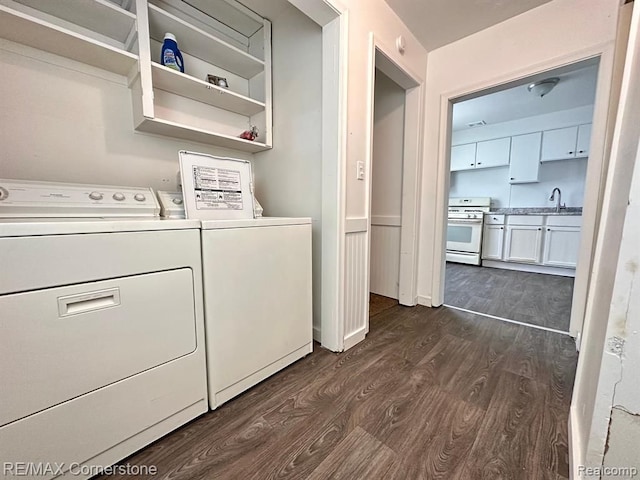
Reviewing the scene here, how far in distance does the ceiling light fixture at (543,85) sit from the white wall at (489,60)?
1.22 metres

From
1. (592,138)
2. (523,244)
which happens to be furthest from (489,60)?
(523,244)

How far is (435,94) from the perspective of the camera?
2.22 meters

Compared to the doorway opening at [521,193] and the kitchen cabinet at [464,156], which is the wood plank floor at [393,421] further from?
the kitchen cabinet at [464,156]

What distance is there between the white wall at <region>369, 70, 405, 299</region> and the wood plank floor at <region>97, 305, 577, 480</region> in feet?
3.37

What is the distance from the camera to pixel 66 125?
1237mm

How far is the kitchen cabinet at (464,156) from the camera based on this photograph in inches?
180

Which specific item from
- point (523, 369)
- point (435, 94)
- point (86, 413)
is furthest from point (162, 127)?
point (523, 369)

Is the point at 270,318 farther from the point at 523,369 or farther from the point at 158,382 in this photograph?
the point at 523,369

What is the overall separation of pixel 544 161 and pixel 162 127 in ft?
16.7

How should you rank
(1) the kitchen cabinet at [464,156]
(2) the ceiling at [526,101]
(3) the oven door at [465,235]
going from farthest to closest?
1. (1) the kitchen cabinet at [464,156]
2. (3) the oven door at [465,235]
3. (2) the ceiling at [526,101]

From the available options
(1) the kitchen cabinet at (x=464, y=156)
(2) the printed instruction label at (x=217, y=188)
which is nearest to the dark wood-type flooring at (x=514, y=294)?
(1) the kitchen cabinet at (x=464, y=156)

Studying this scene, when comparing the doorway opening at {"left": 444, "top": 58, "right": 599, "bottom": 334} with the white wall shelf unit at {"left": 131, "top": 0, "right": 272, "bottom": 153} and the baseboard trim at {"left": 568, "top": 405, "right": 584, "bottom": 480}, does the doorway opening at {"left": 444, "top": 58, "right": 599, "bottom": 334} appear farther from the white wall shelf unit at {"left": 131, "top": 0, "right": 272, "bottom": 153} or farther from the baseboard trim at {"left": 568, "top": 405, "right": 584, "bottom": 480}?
the white wall shelf unit at {"left": 131, "top": 0, "right": 272, "bottom": 153}

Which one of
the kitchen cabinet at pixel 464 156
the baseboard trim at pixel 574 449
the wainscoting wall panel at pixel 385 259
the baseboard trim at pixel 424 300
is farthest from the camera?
the kitchen cabinet at pixel 464 156

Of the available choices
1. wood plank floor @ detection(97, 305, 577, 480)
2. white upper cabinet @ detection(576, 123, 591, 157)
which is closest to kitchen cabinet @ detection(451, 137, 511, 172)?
white upper cabinet @ detection(576, 123, 591, 157)
